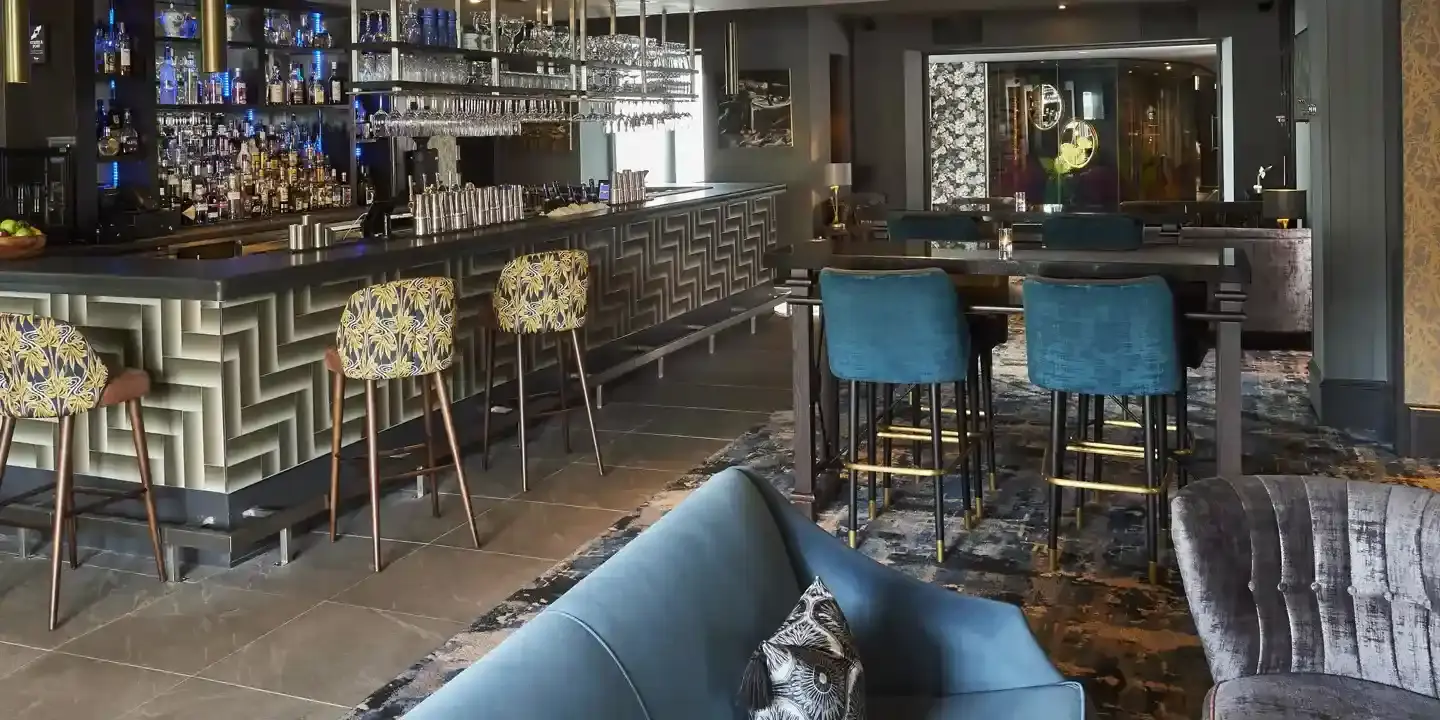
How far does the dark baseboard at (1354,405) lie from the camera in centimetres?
649

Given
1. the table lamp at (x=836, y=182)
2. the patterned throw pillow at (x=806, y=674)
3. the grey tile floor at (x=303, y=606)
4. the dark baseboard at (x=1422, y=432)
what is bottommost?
the grey tile floor at (x=303, y=606)

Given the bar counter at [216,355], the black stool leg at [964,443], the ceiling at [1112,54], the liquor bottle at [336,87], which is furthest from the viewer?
the ceiling at [1112,54]

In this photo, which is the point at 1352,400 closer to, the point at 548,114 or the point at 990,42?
the point at 548,114

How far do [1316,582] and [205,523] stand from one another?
366cm

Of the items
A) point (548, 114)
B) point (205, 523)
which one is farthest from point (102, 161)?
point (205, 523)

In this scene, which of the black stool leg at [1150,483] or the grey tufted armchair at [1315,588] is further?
the black stool leg at [1150,483]

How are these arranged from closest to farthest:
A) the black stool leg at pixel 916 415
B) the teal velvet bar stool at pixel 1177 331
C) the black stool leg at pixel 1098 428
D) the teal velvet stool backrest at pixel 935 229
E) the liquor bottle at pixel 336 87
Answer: the teal velvet bar stool at pixel 1177 331, the black stool leg at pixel 1098 428, the black stool leg at pixel 916 415, the teal velvet stool backrest at pixel 935 229, the liquor bottle at pixel 336 87

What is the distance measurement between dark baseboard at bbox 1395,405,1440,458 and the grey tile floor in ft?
10.6

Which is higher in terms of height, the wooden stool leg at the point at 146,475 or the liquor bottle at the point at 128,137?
the liquor bottle at the point at 128,137

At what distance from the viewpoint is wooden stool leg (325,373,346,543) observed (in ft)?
15.7

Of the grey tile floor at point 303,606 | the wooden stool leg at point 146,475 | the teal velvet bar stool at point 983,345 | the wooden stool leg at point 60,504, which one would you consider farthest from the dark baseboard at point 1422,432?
the wooden stool leg at point 60,504

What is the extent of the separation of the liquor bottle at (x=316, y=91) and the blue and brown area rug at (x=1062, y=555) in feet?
15.1

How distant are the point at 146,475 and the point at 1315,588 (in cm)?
371

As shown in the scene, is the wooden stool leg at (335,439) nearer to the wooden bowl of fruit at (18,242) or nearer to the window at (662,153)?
the wooden bowl of fruit at (18,242)
